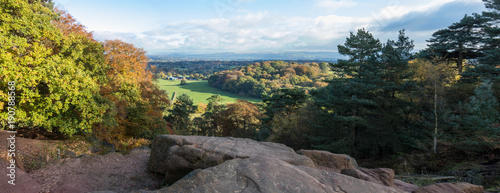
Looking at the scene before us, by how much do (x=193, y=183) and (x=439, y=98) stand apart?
59.2 feet

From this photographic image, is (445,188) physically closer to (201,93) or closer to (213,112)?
(213,112)

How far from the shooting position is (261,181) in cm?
479

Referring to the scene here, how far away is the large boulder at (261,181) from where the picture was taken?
4609mm

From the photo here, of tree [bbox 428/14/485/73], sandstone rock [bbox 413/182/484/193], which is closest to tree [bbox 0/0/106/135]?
sandstone rock [bbox 413/182/484/193]

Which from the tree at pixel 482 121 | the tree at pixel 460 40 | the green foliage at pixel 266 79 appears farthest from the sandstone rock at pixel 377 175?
the green foliage at pixel 266 79

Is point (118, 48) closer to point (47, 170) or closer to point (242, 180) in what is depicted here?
point (47, 170)

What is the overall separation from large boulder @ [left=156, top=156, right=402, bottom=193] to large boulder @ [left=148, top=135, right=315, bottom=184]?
2.53 meters

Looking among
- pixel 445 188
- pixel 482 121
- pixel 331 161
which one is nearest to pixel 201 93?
pixel 331 161

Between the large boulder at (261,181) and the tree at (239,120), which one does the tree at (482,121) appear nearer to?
the large boulder at (261,181)

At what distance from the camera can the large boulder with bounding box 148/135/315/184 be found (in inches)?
319

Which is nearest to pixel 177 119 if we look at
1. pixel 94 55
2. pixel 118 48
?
pixel 118 48

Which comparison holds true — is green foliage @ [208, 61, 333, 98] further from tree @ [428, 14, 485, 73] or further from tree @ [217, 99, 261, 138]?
tree @ [428, 14, 485, 73]

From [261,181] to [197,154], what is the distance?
4064 millimetres

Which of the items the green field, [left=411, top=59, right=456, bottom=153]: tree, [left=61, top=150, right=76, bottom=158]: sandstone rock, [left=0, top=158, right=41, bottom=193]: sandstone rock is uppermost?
[left=411, top=59, right=456, bottom=153]: tree
